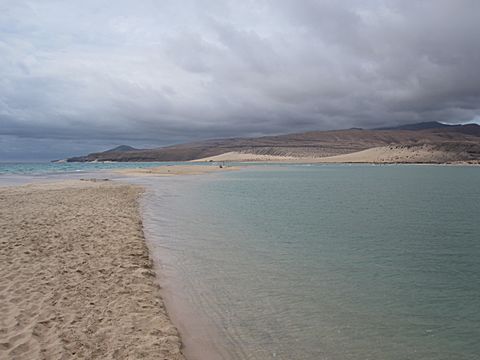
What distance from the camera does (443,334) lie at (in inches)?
257

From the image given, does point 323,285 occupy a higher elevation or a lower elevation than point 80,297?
lower

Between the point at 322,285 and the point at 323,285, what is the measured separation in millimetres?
25

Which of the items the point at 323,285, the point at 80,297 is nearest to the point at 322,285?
the point at 323,285

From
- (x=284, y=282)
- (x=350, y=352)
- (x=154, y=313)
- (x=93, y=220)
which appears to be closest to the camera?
(x=350, y=352)

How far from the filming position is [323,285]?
29.0 ft

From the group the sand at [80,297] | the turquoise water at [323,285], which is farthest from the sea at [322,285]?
the sand at [80,297]

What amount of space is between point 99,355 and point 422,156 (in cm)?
14114

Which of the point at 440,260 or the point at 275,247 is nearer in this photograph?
the point at 440,260

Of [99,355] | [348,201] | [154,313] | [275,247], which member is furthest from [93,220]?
[348,201]

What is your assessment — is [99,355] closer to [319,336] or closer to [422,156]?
[319,336]

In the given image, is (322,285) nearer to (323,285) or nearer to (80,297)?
(323,285)

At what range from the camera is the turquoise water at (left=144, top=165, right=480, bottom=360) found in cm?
617

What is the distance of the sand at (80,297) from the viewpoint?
5629mm

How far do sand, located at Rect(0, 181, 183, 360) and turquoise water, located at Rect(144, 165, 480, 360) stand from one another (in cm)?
69
